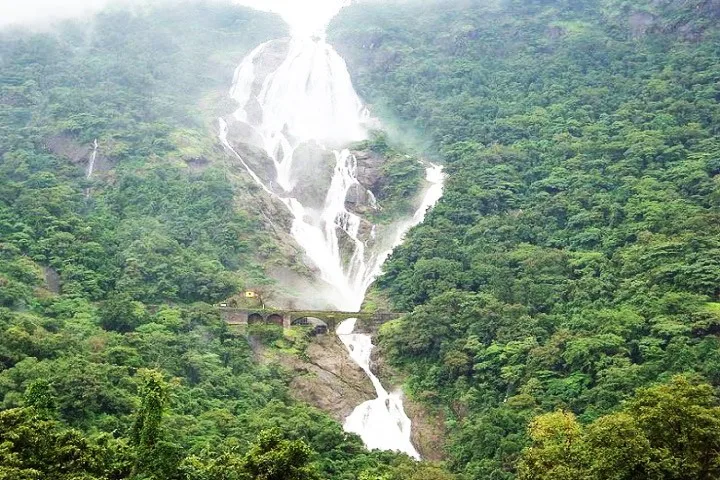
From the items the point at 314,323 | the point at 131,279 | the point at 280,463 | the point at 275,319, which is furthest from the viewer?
the point at 314,323

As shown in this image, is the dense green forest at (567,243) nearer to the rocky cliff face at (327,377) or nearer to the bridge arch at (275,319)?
the rocky cliff face at (327,377)

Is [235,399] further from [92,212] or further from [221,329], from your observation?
[92,212]

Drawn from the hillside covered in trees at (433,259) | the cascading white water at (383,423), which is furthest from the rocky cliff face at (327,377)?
the hillside covered in trees at (433,259)

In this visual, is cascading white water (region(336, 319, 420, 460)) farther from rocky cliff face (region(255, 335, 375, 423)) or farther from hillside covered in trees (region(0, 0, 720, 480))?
hillside covered in trees (region(0, 0, 720, 480))

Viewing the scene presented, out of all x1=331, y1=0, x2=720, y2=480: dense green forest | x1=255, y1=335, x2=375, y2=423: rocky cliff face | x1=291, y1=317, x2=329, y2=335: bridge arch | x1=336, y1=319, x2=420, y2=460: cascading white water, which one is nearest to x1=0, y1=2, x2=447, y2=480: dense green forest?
x1=255, y1=335, x2=375, y2=423: rocky cliff face

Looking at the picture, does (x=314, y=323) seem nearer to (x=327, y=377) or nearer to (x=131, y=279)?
(x=327, y=377)

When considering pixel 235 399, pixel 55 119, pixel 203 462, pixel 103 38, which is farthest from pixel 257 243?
pixel 103 38

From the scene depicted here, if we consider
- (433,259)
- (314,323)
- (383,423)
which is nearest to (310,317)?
(314,323)
